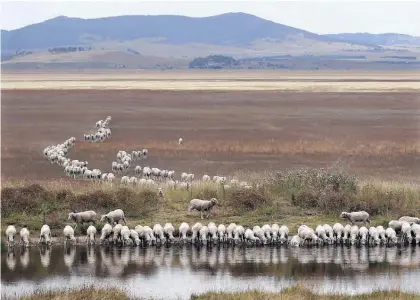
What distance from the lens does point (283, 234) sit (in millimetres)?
22375

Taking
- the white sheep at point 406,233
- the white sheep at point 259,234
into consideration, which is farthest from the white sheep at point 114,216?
the white sheep at point 406,233

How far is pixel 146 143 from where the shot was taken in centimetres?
4631

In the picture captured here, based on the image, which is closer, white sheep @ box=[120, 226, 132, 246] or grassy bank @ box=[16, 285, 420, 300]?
grassy bank @ box=[16, 285, 420, 300]

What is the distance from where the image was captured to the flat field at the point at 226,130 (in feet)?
128

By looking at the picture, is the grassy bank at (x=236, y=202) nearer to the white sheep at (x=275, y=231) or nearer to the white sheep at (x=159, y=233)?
the white sheep at (x=275, y=231)

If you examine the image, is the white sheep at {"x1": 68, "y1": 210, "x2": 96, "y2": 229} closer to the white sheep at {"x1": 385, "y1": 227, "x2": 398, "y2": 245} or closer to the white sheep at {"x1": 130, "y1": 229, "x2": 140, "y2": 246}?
the white sheep at {"x1": 130, "y1": 229, "x2": 140, "y2": 246}

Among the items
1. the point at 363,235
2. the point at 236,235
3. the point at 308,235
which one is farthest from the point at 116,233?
the point at 363,235

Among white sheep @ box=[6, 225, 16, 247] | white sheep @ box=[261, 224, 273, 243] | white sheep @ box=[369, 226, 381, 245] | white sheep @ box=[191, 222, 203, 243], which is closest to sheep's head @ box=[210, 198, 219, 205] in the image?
white sheep @ box=[191, 222, 203, 243]

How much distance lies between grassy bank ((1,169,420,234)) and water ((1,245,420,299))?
253 cm

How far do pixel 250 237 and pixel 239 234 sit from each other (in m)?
0.32

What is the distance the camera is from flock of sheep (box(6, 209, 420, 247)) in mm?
22078

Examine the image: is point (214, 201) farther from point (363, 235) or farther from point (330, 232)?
point (363, 235)

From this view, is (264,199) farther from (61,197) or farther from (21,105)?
(21,105)

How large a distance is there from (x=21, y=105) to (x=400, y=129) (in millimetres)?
33015
